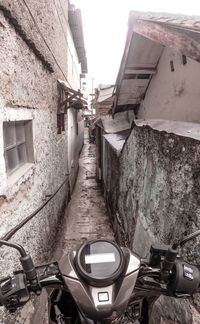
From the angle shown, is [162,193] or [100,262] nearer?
[100,262]

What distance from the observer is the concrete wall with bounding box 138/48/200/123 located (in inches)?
160

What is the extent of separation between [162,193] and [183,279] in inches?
63.1

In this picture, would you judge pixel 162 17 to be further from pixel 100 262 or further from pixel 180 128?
pixel 100 262

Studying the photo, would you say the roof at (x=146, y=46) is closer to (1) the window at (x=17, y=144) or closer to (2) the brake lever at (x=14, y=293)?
(1) the window at (x=17, y=144)

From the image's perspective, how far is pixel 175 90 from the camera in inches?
186

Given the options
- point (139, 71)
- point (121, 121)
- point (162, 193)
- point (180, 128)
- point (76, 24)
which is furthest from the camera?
point (76, 24)

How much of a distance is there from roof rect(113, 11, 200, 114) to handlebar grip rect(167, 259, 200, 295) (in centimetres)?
237

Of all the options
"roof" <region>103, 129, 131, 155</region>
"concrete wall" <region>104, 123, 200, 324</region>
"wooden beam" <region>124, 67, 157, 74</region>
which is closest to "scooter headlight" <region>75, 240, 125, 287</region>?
"concrete wall" <region>104, 123, 200, 324</region>

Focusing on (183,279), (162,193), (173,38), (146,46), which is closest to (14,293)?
(183,279)

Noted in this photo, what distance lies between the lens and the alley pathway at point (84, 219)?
19.2ft

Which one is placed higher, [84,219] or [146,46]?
[146,46]

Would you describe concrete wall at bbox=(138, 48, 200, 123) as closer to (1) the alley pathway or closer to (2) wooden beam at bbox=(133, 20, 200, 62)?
(2) wooden beam at bbox=(133, 20, 200, 62)

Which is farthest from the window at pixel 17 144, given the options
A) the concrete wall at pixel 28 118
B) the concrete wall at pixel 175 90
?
the concrete wall at pixel 175 90

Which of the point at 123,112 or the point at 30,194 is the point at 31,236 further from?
the point at 123,112
